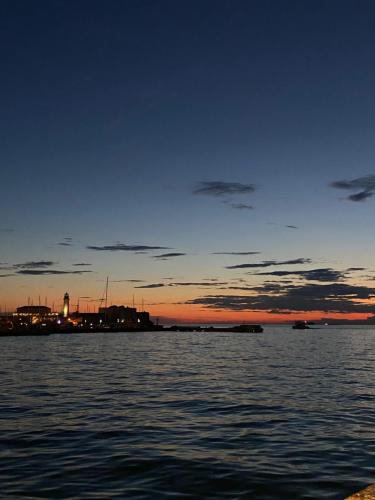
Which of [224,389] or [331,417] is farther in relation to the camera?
[224,389]

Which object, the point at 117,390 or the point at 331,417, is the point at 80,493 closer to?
the point at 331,417

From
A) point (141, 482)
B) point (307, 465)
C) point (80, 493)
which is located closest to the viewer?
point (80, 493)

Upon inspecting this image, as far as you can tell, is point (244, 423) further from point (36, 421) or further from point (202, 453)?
point (36, 421)

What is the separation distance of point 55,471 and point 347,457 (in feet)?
32.9

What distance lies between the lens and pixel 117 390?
3672 centimetres

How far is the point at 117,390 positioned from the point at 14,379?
509 inches

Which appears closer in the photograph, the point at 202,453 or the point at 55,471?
the point at 55,471

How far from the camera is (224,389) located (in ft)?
124

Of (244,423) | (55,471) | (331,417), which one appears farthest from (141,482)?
(331,417)

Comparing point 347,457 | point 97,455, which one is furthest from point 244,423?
point 97,455

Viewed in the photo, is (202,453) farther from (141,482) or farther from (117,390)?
(117,390)

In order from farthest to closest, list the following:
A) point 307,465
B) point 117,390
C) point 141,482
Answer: point 117,390
point 307,465
point 141,482

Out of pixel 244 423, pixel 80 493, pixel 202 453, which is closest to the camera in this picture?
pixel 80 493

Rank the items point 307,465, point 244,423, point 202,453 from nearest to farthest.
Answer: point 307,465 < point 202,453 < point 244,423
